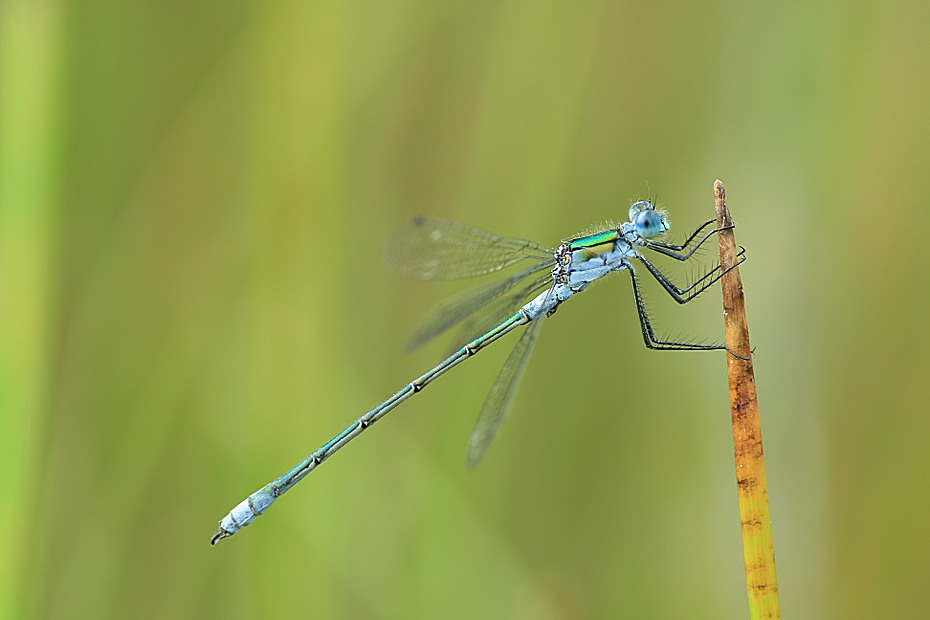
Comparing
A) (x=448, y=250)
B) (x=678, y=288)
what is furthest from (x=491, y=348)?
(x=678, y=288)

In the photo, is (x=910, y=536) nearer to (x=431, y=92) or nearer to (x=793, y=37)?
(x=793, y=37)

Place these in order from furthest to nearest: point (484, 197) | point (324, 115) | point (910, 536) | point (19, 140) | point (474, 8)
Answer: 1. point (474, 8)
2. point (484, 197)
3. point (910, 536)
4. point (324, 115)
5. point (19, 140)

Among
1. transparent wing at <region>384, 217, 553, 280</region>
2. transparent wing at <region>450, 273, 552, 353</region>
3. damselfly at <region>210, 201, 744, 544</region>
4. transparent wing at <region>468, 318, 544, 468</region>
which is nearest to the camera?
transparent wing at <region>468, 318, 544, 468</region>

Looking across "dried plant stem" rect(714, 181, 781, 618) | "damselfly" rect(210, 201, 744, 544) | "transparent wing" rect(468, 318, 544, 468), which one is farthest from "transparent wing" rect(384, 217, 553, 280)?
"dried plant stem" rect(714, 181, 781, 618)

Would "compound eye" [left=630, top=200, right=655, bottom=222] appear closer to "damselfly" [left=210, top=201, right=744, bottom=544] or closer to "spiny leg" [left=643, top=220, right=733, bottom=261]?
"damselfly" [left=210, top=201, right=744, bottom=544]

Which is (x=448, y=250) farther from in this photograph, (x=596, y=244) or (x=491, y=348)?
(x=596, y=244)

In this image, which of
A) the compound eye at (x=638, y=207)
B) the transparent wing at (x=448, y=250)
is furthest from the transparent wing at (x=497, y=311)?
the compound eye at (x=638, y=207)

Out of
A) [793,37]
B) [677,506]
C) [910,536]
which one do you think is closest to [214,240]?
[677,506]
